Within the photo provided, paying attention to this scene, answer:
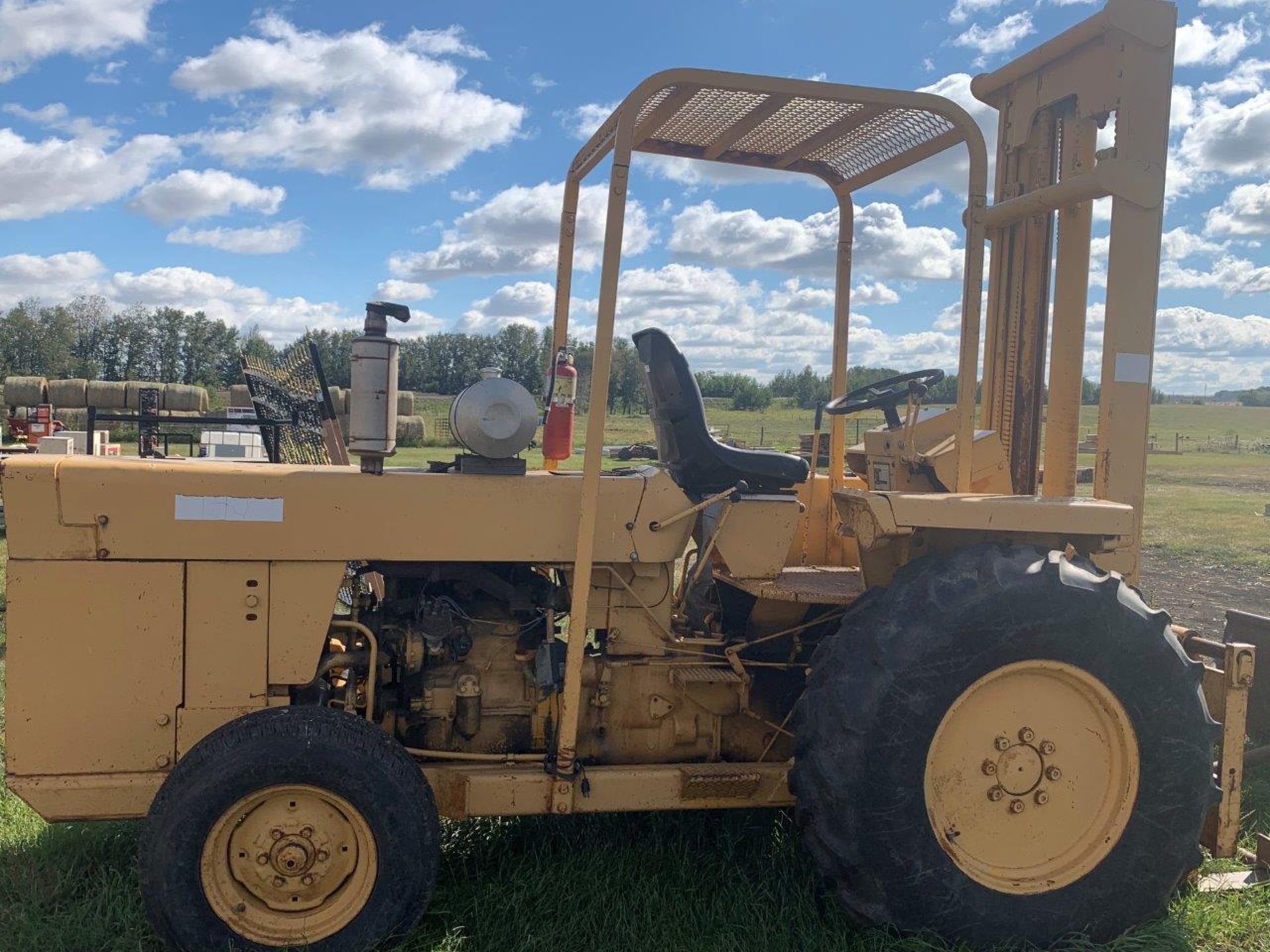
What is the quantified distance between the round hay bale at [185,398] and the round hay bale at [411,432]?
21.8 feet

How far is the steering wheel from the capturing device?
4.32 m

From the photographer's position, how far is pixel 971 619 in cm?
355

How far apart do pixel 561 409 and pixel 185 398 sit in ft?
108

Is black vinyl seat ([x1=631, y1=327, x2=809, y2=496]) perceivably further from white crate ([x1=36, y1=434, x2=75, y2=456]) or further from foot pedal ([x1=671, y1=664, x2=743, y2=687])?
white crate ([x1=36, y1=434, x2=75, y2=456])

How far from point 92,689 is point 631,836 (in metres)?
2.28

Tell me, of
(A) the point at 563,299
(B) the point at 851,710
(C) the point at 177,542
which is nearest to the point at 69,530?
(C) the point at 177,542

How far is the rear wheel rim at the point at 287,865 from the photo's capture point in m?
3.44

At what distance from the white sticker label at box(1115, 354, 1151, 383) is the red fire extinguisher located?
2.42m

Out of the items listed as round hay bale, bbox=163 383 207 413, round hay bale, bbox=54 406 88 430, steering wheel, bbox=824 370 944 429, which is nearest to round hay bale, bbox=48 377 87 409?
round hay bale, bbox=54 406 88 430

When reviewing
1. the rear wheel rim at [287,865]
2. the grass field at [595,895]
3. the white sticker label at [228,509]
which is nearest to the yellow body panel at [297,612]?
the white sticker label at [228,509]

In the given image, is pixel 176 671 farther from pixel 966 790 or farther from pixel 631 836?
pixel 966 790

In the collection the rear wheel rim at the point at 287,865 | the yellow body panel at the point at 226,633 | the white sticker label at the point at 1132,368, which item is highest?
the white sticker label at the point at 1132,368

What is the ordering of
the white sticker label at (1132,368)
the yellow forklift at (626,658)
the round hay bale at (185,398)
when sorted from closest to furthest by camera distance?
the yellow forklift at (626,658), the white sticker label at (1132,368), the round hay bale at (185,398)

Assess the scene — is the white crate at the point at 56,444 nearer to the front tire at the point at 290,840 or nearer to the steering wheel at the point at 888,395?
the front tire at the point at 290,840
